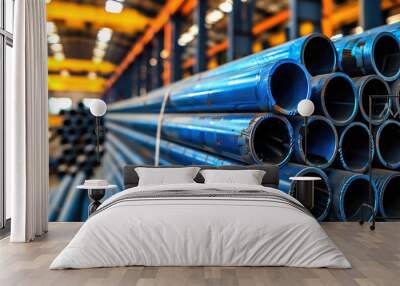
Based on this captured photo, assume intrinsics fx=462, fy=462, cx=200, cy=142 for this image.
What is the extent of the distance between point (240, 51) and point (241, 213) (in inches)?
171

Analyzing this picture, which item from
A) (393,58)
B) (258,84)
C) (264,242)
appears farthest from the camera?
(393,58)

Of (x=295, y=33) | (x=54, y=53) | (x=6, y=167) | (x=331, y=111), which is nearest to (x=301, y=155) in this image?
(x=331, y=111)

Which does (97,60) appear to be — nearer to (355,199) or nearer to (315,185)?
(315,185)

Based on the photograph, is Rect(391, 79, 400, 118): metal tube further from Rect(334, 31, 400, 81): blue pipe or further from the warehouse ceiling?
the warehouse ceiling

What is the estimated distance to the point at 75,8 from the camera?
6.50 meters

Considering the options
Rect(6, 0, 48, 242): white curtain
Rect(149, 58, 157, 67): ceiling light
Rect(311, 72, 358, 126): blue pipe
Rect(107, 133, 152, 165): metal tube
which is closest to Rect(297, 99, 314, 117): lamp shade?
Rect(311, 72, 358, 126): blue pipe

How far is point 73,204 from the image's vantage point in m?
5.59

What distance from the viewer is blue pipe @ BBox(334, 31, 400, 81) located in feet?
14.3

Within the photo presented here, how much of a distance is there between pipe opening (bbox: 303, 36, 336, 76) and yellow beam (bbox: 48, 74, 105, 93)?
298cm

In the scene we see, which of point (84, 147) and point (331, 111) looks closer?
point (331, 111)

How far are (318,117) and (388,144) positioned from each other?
1088 millimetres

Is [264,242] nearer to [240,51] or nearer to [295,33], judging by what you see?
[295,33]

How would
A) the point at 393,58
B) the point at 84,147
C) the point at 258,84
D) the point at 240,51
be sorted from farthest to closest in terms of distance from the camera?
the point at 240,51, the point at 84,147, the point at 393,58, the point at 258,84

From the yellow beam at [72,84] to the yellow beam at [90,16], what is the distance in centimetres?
Answer: 83
